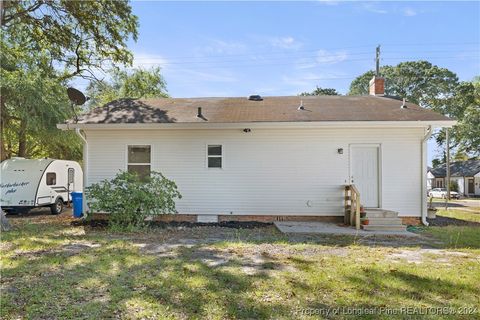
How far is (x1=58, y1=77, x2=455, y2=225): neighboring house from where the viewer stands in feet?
33.2

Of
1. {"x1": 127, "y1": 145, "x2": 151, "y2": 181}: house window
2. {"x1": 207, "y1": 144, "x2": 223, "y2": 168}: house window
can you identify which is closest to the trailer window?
{"x1": 127, "y1": 145, "x2": 151, "y2": 181}: house window

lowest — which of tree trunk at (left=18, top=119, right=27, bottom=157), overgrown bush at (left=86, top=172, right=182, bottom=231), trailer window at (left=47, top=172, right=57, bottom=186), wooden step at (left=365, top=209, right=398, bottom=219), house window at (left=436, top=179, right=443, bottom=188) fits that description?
house window at (left=436, top=179, right=443, bottom=188)

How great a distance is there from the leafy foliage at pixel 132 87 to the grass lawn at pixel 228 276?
17.7 m

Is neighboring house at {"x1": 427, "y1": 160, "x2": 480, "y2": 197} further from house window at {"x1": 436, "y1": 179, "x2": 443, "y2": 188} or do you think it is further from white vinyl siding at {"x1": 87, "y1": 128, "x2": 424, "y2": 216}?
white vinyl siding at {"x1": 87, "y1": 128, "x2": 424, "y2": 216}

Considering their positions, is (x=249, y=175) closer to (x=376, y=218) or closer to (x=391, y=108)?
(x=376, y=218)

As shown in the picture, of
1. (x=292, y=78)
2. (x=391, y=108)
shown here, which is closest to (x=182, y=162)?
(x=391, y=108)

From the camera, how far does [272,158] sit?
1039 cm

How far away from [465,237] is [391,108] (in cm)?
467

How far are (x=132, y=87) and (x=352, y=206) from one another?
65.2ft

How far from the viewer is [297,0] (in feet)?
36.8

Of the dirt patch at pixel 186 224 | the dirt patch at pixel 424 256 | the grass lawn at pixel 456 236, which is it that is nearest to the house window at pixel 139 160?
the dirt patch at pixel 186 224

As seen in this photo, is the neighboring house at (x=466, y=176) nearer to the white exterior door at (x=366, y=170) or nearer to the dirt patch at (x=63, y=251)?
the white exterior door at (x=366, y=170)

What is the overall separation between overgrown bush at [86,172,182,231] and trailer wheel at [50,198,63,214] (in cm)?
551

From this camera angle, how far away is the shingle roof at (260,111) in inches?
407
